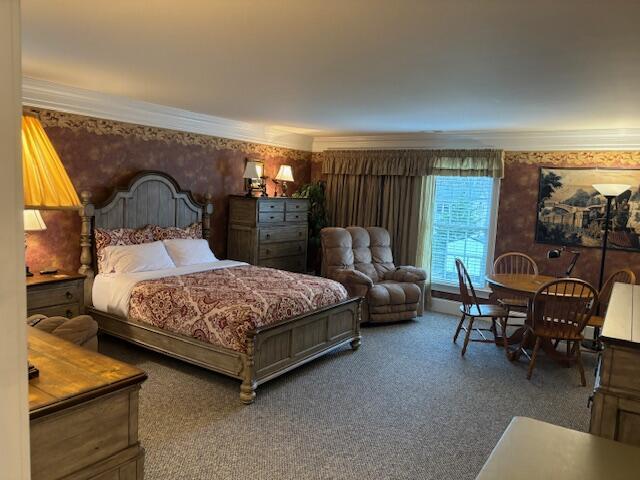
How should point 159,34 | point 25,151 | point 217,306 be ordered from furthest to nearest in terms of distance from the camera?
point 217,306 < point 159,34 < point 25,151

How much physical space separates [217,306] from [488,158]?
3951mm

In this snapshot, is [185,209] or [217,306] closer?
→ [217,306]

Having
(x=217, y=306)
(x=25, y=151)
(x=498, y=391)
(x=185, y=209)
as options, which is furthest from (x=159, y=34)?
(x=498, y=391)

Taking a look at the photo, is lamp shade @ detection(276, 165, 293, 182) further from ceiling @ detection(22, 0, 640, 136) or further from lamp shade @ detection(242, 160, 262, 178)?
ceiling @ detection(22, 0, 640, 136)

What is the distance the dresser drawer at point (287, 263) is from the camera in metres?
6.24

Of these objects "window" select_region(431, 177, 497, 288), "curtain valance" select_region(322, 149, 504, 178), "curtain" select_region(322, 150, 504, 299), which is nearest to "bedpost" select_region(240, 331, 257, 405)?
"curtain" select_region(322, 150, 504, 299)

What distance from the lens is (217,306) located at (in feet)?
12.7

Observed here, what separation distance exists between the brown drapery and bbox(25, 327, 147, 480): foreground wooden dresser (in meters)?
5.37

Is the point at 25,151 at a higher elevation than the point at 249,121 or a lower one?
lower

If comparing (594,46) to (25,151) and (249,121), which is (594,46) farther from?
(249,121)

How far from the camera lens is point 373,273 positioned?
637 centimetres

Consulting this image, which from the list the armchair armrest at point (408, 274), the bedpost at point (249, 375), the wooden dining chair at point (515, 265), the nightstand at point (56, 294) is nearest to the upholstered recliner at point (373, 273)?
the armchair armrest at point (408, 274)

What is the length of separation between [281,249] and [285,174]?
1065 millimetres

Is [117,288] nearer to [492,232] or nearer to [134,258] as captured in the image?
[134,258]
